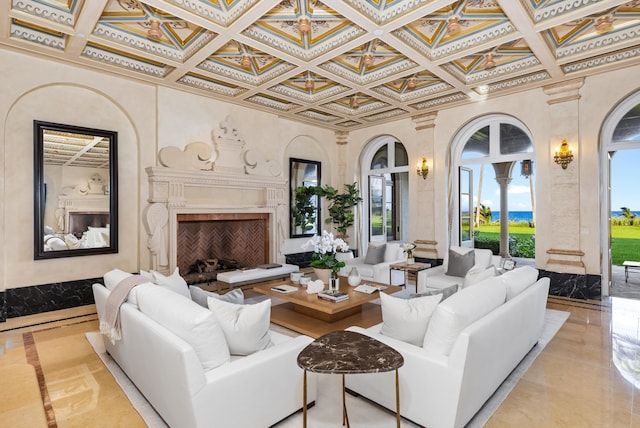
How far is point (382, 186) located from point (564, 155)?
4.27m

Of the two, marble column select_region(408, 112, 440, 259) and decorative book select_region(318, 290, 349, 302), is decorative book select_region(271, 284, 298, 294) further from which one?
marble column select_region(408, 112, 440, 259)

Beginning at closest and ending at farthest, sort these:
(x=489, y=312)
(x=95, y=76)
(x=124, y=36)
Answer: (x=489, y=312) < (x=124, y=36) < (x=95, y=76)

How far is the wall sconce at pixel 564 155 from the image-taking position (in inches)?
213

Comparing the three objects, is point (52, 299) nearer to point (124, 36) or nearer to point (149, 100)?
point (149, 100)

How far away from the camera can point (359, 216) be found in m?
8.73

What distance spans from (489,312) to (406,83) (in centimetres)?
458

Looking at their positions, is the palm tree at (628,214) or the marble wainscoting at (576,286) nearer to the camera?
the marble wainscoting at (576,286)

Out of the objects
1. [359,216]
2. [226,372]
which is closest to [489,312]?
[226,372]

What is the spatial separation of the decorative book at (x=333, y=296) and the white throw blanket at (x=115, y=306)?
1.84 m

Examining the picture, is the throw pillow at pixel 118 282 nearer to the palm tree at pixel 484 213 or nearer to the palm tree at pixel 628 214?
the palm tree at pixel 484 213

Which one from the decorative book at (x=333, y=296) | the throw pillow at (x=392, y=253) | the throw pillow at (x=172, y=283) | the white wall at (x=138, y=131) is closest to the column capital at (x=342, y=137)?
the white wall at (x=138, y=131)

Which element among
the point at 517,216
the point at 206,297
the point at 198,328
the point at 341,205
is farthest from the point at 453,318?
the point at 517,216

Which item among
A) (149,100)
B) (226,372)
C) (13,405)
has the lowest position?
(13,405)

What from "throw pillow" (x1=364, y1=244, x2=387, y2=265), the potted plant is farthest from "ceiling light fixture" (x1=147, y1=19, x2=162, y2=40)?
the potted plant
